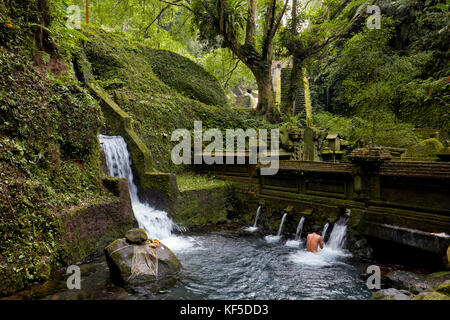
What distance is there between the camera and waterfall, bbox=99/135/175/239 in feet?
27.3

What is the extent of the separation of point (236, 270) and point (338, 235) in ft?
10.6

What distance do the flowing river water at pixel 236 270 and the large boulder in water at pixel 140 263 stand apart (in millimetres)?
173

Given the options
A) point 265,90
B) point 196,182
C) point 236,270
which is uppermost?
point 265,90

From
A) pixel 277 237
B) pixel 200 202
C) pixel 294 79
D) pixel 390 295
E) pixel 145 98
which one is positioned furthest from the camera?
pixel 294 79

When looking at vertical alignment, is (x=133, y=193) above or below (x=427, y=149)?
below

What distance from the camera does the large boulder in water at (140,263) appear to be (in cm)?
511

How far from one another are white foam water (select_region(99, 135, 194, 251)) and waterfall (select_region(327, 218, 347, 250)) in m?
4.01

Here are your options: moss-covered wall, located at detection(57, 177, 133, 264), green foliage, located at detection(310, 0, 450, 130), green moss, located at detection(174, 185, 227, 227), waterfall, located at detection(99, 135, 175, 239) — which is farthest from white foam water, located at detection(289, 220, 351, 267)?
green foliage, located at detection(310, 0, 450, 130)

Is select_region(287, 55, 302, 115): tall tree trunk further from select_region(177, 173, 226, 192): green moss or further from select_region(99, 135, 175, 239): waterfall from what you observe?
select_region(99, 135, 175, 239): waterfall

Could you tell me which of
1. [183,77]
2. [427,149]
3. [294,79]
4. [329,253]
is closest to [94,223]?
[329,253]

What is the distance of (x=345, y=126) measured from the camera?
45.5 ft

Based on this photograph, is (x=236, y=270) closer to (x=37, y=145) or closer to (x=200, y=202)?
(x=200, y=202)

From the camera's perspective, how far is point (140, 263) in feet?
17.3

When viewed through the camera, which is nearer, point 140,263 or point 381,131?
point 140,263
